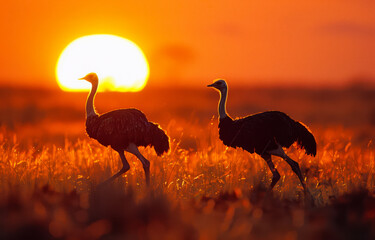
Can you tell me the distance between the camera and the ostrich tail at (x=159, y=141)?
29.3 ft

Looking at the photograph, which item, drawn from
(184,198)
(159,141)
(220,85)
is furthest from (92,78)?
(184,198)

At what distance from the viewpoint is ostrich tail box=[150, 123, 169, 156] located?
8922 mm

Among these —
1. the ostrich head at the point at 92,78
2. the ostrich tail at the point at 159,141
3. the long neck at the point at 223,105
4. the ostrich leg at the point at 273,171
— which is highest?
the ostrich head at the point at 92,78

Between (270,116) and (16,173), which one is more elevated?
(270,116)

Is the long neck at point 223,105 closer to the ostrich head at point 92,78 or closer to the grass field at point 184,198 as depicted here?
the grass field at point 184,198

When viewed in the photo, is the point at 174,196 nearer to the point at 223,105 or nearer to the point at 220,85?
the point at 223,105

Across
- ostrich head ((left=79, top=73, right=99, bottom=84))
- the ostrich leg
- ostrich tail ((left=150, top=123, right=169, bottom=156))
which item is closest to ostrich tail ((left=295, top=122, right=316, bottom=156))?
the ostrich leg

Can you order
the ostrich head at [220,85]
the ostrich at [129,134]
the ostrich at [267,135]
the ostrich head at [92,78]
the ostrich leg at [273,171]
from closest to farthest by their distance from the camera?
the ostrich leg at [273,171]
the ostrich at [267,135]
the ostrich at [129,134]
the ostrich head at [220,85]
the ostrich head at [92,78]

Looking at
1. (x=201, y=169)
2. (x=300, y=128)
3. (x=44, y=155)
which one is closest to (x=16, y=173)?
(x=44, y=155)

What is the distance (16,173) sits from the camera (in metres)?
8.39

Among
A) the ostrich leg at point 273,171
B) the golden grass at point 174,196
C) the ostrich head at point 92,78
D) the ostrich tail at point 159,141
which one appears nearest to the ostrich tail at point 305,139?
the golden grass at point 174,196

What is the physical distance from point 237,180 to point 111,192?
247 centimetres

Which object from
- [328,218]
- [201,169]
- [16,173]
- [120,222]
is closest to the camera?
[120,222]

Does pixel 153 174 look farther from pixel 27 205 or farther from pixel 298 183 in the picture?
pixel 27 205
